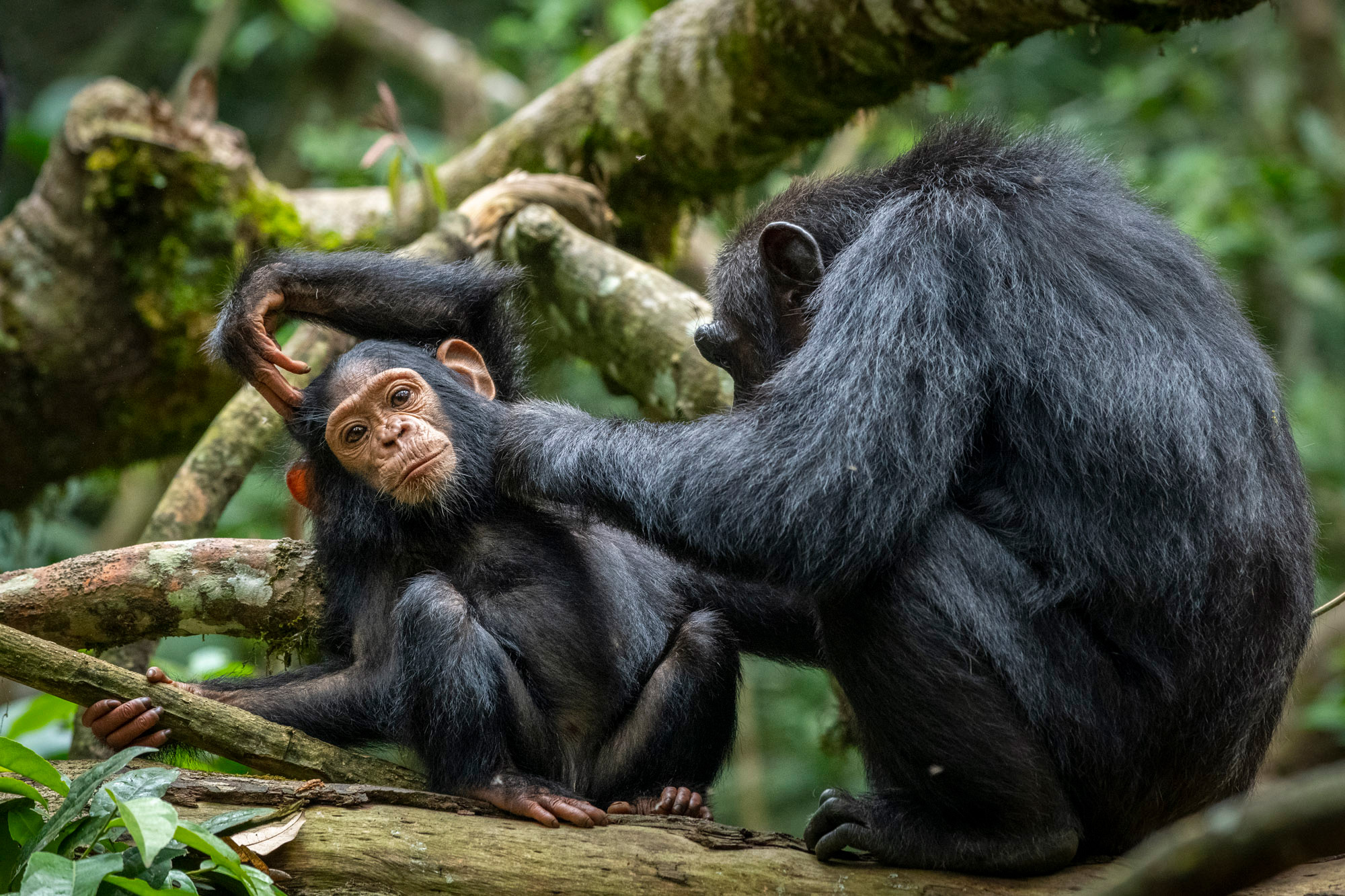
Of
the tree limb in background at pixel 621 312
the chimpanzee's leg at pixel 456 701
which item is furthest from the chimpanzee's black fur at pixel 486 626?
the tree limb in background at pixel 621 312

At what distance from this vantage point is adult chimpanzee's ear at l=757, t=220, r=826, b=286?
3516mm

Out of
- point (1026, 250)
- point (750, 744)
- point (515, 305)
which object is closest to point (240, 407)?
point (515, 305)

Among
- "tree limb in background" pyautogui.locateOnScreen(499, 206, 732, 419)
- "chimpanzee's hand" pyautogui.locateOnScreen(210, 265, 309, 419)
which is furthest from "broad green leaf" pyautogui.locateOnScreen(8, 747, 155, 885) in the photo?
"tree limb in background" pyautogui.locateOnScreen(499, 206, 732, 419)

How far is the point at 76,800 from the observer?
281cm

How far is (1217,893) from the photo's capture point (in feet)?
5.04

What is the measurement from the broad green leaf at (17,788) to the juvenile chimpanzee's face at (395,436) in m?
1.30

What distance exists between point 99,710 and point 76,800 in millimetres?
413

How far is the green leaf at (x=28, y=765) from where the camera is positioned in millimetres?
2887

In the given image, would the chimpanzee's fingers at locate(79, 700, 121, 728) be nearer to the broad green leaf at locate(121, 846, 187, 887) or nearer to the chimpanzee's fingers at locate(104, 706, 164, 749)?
the chimpanzee's fingers at locate(104, 706, 164, 749)

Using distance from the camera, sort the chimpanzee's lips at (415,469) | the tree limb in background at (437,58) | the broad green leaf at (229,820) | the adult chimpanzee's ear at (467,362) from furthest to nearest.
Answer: the tree limb in background at (437,58)
the adult chimpanzee's ear at (467,362)
the chimpanzee's lips at (415,469)
the broad green leaf at (229,820)

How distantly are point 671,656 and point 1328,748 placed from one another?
20.1 feet

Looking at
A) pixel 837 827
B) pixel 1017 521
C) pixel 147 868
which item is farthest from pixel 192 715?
pixel 1017 521

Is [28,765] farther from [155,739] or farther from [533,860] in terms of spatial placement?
[533,860]

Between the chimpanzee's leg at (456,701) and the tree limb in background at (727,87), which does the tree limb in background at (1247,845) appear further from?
the tree limb in background at (727,87)
